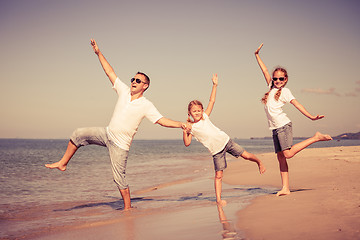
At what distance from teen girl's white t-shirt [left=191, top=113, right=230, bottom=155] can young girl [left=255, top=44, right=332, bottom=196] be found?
993 mm

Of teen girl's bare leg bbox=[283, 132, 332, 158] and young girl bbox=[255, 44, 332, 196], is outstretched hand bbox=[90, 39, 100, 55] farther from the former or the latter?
teen girl's bare leg bbox=[283, 132, 332, 158]

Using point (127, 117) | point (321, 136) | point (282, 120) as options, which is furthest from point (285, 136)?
point (127, 117)

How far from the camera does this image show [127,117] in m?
5.79

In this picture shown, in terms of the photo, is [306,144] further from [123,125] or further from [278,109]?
[123,125]

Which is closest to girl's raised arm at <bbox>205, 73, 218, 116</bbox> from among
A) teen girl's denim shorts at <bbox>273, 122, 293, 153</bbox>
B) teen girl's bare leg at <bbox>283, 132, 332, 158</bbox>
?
teen girl's denim shorts at <bbox>273, 122, 293, 153</bbox>

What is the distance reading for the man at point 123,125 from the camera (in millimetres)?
5812

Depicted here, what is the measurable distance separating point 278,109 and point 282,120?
23 cm

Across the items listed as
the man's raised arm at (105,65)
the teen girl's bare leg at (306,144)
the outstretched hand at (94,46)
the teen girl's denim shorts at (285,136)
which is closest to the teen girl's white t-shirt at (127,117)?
the man's raised arm at (105,65)

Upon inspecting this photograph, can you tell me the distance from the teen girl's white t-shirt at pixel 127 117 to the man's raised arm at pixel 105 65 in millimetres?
555

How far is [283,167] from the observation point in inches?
251

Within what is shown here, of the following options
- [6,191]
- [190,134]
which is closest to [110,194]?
[6,191]

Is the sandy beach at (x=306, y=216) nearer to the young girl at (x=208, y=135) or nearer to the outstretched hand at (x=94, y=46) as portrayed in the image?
the young girl at (x=208, y=135)

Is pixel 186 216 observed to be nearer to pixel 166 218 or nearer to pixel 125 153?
pixel 166 218

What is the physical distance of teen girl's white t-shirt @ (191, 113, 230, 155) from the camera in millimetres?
6004
